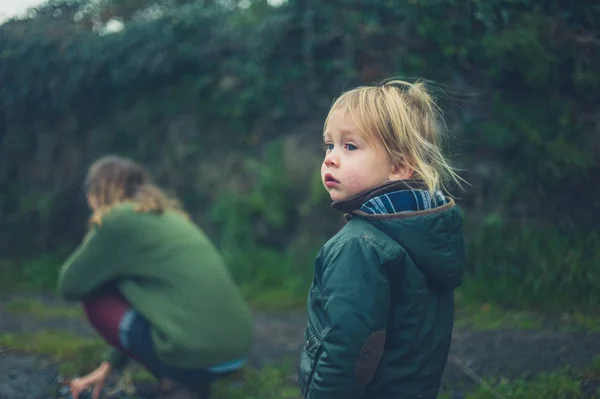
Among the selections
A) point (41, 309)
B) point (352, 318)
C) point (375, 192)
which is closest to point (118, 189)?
point (375, 192)

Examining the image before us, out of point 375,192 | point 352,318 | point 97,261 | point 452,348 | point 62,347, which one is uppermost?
point 375,192

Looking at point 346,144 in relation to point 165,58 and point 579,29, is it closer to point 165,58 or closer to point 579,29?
point 579,29

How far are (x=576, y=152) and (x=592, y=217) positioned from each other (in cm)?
46

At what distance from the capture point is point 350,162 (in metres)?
1.94

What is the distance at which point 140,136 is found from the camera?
6.82m

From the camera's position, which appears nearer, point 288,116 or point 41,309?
point 41,309

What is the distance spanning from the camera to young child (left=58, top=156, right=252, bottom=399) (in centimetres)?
321

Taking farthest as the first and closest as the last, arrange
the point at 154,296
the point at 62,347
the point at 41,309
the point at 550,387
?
the point at 41,309
the point at 62,347
the point at 154,296
the point at 550,387

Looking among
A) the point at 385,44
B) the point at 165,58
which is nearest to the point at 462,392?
the point at 385,44

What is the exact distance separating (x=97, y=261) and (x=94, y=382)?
1.95 feet

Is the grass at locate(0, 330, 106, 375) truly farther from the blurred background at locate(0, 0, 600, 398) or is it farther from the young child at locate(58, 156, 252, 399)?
the blurred background at locate(0, 0, 600, 398)

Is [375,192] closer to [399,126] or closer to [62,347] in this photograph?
[399,126]

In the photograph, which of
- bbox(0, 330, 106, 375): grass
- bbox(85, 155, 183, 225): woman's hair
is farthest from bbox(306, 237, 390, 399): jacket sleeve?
bbox(0, 330, 106, 375): grass

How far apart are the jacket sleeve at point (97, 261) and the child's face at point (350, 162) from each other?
62.3 inches
